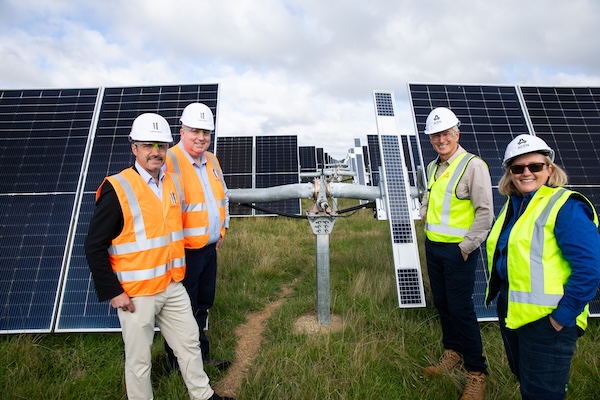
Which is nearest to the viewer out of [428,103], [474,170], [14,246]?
[474,170]

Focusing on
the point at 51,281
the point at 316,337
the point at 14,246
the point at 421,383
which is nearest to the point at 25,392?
the point at 51,281

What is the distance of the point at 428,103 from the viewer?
18.1 feet

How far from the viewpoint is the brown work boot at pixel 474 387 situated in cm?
310

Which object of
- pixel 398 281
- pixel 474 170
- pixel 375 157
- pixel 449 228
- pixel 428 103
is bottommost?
pixel 398 281

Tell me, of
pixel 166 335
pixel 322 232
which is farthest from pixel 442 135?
pixel 166 335

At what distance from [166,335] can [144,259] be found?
0.78m

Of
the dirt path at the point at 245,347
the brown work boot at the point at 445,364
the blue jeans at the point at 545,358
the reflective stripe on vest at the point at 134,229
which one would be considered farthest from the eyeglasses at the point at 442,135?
the dirt path at the point at 245,347

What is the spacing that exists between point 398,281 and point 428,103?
292 centimetres

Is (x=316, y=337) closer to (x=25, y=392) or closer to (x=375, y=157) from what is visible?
(x=25, y=392)

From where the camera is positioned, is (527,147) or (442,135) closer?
(527,147)

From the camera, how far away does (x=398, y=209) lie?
186 inches

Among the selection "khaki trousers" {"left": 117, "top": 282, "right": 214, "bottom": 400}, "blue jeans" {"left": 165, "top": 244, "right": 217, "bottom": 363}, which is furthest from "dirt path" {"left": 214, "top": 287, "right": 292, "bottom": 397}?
"khaki trousers" {"left": 117, "top": 282, "right": 214, "bottom": 400}

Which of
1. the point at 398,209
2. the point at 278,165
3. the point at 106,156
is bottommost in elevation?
the point at 398,209

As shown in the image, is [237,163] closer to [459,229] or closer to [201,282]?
[201,282]
